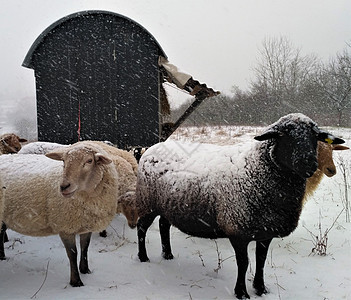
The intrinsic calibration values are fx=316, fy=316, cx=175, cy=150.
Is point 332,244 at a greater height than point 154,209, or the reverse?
point 154,209

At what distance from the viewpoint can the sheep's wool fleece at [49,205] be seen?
3566mm

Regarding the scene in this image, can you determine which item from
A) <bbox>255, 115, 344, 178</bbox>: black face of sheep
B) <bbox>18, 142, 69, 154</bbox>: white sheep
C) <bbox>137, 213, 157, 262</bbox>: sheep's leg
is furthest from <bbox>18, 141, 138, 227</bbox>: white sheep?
<bbox>255, 115, 344, 178</bbox>: black face of sheep

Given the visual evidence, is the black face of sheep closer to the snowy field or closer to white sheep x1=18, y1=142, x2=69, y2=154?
the snowy field

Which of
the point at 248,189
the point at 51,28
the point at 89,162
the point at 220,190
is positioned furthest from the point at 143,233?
the point at 51,28

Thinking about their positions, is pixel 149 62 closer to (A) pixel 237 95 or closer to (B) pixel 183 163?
(B) pixel 183 163

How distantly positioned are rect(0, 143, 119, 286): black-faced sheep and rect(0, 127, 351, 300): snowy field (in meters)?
0.35

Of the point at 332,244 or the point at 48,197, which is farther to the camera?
the point at 332,244

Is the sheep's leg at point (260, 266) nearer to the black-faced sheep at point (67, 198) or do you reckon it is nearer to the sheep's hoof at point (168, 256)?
the sheep's hoof at point (168, 256)

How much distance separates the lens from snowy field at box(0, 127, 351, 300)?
11.3 ft

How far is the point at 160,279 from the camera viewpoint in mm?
3795

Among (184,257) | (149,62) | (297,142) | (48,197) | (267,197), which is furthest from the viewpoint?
(149,62)

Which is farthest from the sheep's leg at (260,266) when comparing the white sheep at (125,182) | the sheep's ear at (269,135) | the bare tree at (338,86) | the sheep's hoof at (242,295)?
the bare tree at (338,86)

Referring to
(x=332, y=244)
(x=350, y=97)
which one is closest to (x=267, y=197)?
(x=332, y=244)

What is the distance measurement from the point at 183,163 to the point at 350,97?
32617 millimetres
